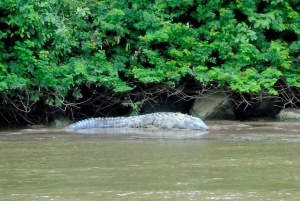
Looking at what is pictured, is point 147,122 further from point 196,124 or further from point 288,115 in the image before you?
point 288,115

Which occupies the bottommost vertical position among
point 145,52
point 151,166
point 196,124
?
point 151,166

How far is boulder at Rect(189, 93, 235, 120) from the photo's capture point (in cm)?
1599

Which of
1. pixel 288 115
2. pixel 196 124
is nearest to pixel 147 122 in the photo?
pixel 196 124

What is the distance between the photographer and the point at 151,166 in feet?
Answer: 26.2

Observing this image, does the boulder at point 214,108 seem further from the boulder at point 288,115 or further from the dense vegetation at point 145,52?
the boulder at point 288,115

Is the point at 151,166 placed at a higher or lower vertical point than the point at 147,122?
lower

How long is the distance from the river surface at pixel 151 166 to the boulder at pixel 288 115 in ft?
10.7

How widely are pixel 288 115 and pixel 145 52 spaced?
3746mm

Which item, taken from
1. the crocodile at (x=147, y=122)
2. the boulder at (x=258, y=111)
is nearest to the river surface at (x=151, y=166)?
the crocodile at (x=147, y=122)

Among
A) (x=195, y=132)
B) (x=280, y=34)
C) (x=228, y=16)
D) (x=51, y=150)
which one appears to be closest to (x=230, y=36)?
(x=228, y=16)

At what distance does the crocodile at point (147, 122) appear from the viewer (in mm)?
14234

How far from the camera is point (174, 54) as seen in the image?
50.9 ft

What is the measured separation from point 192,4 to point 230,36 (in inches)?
53.7

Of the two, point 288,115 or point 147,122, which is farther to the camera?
point 288,115
